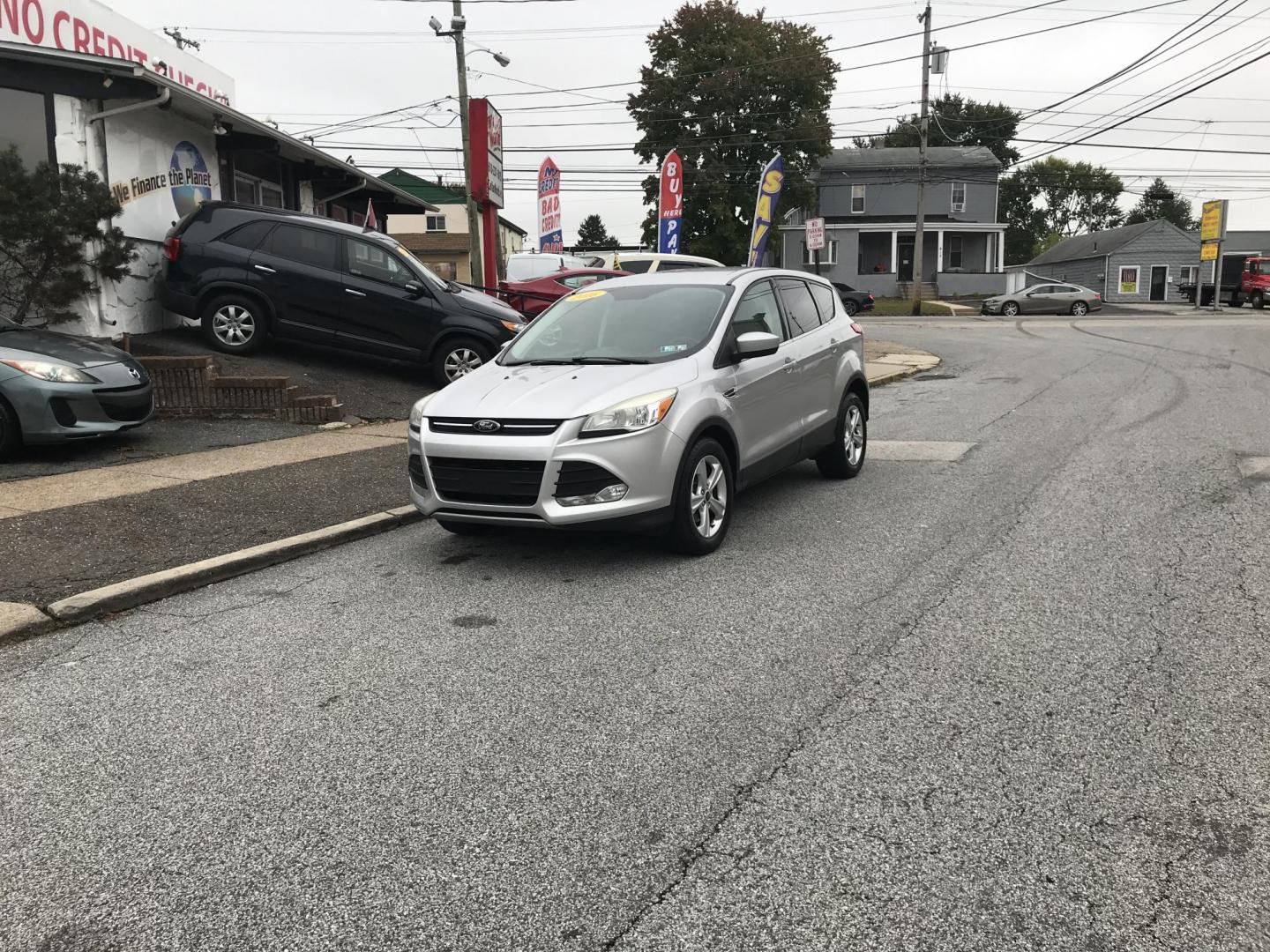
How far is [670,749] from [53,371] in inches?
297

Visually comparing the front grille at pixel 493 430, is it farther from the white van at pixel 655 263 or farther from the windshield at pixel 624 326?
the white van at pixel 655 263

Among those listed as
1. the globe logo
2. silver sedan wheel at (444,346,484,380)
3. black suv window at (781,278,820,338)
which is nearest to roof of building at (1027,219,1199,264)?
silver sedan wheel at (444,346,484,380)

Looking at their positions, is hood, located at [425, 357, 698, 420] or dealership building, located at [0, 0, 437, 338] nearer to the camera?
hood, located at [425, 357, 698, 420]

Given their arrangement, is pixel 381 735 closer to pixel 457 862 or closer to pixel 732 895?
pixel 457 862

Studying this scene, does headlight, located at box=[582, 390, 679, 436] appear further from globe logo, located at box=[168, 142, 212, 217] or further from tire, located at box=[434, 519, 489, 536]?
globe logo, located at box=[168, 142, 212, 217]

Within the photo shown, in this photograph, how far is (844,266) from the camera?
2190 inches

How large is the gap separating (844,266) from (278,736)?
54.8m

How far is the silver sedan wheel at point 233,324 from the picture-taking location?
41.7ft

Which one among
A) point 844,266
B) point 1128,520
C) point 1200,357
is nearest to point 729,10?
point 844,266

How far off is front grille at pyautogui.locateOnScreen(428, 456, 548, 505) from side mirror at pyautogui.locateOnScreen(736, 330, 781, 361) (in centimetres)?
167

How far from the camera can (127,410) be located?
9.39 meters

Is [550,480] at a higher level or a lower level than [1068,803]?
higher

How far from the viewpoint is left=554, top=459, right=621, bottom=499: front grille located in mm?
5793

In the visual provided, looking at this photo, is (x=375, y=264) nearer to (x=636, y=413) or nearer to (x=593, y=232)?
(x=636, y=413)
